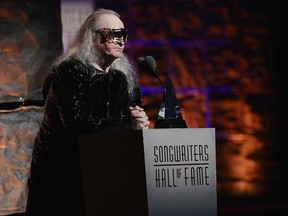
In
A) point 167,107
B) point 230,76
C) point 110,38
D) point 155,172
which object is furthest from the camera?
point 230,76

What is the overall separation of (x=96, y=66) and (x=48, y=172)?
511 mm

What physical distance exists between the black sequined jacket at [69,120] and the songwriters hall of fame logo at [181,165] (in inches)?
12.0

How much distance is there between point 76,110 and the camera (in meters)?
2.55

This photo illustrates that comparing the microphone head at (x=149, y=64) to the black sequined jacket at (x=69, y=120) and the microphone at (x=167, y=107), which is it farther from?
the black sequined jacket at (x=69, y=120)

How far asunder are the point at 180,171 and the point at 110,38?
767mm

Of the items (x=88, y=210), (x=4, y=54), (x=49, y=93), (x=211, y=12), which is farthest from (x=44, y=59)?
(x=88, y=210)

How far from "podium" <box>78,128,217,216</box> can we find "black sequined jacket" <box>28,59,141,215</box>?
0.20m

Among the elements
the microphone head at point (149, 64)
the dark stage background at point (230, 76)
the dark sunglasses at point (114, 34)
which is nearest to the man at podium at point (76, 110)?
the dark sunglasses at point (114, 34)

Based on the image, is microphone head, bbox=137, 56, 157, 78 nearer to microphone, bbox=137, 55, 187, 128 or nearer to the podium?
microphone, bbox=137, 55, 187, 128

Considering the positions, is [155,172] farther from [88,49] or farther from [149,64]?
[88,49]

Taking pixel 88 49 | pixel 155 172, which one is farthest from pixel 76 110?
pixel 155 172

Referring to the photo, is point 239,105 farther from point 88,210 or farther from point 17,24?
point 88,210

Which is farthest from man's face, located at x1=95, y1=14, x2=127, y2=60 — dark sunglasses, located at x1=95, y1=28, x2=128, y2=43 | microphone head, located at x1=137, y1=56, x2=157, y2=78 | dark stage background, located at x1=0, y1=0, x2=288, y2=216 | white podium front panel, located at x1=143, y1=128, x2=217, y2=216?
dark stage background, located at x1=0, y1=0, x2=288, y2=216

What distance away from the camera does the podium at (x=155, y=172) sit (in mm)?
2256
